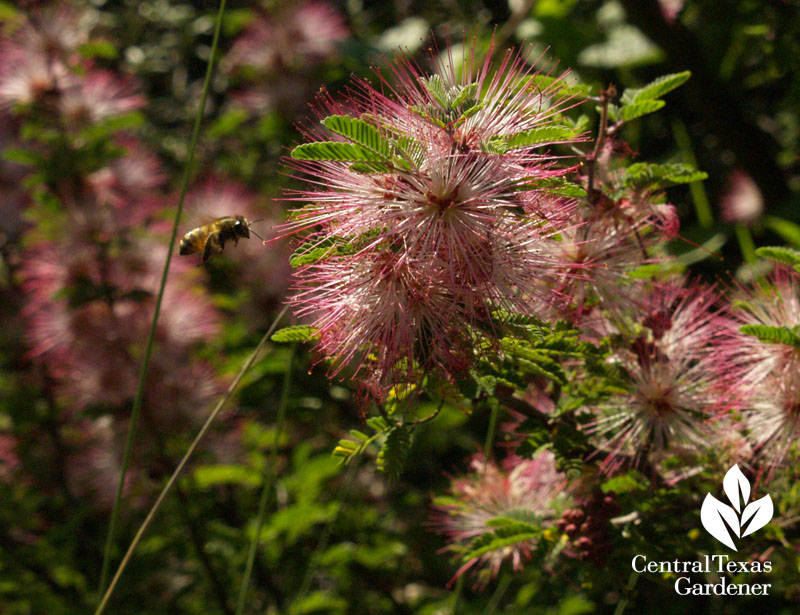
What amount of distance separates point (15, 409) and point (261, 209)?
65.8 inches

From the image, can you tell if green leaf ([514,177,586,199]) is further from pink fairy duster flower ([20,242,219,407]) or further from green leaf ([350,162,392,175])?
pink fairy duster flower ([20,242,219,407])

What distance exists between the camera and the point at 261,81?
429 centimetres

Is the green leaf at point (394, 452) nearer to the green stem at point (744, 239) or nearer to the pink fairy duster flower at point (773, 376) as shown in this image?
the pink fairy duster flower at point (773, 376)

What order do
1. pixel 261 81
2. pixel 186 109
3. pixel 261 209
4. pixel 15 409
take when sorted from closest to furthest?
pixel 15 409
pixel 261 209
pixel 261 81
pixel 186 109

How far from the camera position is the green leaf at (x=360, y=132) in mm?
1233

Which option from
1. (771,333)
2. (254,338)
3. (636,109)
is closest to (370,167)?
(636,109)

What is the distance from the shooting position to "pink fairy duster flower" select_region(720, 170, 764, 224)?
3848mm

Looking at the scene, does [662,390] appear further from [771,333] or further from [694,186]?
[694,186]

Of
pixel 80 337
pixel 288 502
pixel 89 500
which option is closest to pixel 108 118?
pixel 80 337

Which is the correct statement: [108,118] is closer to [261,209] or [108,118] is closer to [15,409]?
[261,209]

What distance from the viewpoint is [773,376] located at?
1.60 metres

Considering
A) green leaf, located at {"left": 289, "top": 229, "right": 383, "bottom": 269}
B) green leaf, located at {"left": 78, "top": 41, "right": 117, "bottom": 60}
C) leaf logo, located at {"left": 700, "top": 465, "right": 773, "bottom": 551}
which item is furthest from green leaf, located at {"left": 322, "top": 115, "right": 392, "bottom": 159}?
green leaf, located at {"left": 78, "top": 41, "right": 117, "bottom": 60}

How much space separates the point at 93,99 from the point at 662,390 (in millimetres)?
3414

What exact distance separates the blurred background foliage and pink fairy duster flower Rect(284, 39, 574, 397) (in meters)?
1.48
